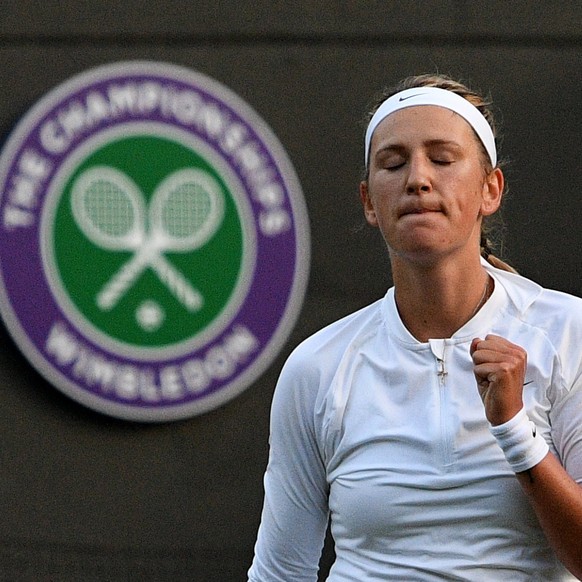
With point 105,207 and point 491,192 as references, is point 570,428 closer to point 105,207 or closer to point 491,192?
point 491,192

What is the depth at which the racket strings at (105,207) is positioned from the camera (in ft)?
13.6

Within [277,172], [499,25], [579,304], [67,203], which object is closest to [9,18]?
[67,203]

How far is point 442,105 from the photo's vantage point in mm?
2189

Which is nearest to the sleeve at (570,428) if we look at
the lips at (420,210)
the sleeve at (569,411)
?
the sleeve at (569,411)

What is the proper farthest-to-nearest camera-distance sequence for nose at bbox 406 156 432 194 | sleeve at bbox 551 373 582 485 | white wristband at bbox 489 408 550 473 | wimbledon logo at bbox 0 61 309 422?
wimbledon logo at bbox 0 61 309 422 < nose at bbox 406 156 432 194 < sleeve at bbox 551 373 582 485 < white wristband at bbox 489 408 550 473

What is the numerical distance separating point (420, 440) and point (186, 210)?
2238mm

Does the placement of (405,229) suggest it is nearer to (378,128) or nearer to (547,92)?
(378,128)

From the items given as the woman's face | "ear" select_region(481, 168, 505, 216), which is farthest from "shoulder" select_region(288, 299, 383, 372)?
"ear" select_region(481, 168, 505, 216)

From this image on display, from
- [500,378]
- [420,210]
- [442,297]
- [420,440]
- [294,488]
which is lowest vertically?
[294,488]

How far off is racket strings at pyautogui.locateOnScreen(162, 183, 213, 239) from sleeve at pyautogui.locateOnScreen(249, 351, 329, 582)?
1916mm

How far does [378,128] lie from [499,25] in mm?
2027

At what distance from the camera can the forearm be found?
1.87 meters

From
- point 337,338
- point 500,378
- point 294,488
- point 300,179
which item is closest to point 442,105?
point 337,338

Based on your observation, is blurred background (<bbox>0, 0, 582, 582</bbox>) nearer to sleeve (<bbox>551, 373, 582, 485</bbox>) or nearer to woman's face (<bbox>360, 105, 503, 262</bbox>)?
woman's face (<bbox>360, 105, 503, 262</bbox>)
